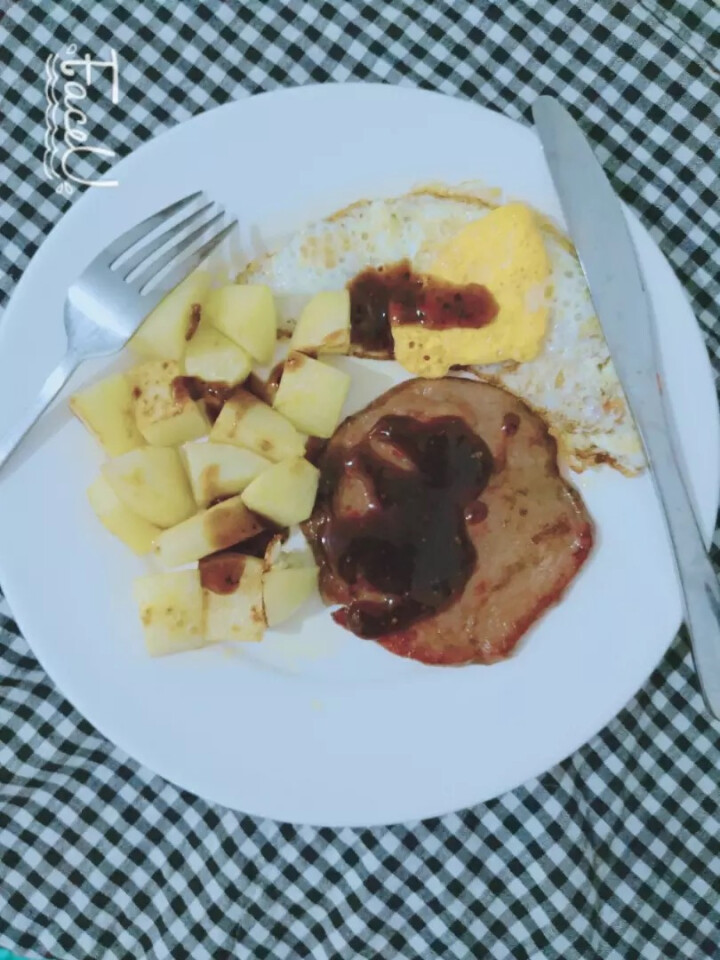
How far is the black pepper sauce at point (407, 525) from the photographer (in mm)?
1845

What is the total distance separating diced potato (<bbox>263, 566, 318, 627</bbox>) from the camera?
72.1 inches

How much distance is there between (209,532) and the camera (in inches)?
72.7

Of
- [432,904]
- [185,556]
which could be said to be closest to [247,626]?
[185,556]

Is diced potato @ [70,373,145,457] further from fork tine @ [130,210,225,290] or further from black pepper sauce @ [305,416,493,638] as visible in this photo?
black pepper sauce @ [305,416,493,638]

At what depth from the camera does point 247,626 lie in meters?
1.85

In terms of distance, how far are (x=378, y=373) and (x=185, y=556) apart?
51 cm

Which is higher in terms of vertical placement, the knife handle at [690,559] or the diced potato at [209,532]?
the knife handle at [690,559]

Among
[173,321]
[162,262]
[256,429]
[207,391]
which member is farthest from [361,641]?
[162,262]

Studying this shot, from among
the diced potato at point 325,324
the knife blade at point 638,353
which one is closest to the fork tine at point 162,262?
the diced potato at point 325,324

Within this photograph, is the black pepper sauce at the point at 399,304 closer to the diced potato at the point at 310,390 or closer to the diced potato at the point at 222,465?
the diced potato at the point at 310,390

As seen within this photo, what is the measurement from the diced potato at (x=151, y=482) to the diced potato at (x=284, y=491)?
131 mm

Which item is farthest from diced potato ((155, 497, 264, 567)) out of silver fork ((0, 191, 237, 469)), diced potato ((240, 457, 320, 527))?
silver fork ((0, 191, 237, 469))

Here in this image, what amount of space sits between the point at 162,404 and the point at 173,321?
15 cm

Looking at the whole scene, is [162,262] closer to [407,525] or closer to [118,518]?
[118,518]
